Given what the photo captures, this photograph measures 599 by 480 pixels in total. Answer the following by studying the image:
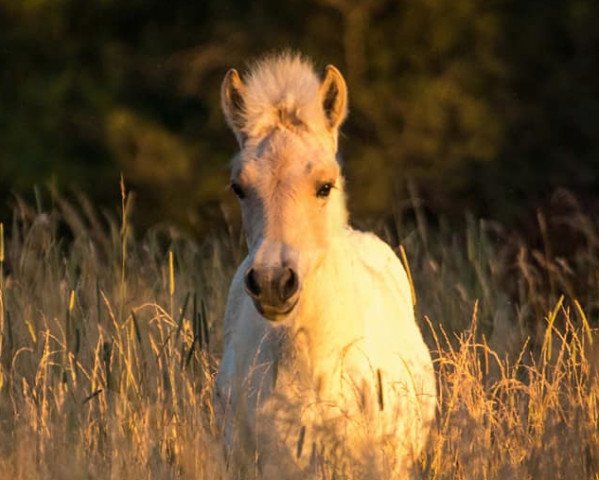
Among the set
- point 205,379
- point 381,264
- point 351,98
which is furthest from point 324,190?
point 351,98

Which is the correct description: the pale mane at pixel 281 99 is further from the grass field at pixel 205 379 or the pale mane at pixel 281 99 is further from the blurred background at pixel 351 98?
the blurred background at pixel 351 98

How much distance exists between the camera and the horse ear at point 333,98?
234 inches

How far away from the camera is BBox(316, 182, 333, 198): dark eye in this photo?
5.62 m

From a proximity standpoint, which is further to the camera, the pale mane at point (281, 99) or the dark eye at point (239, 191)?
the pale mane at point (281, 99)

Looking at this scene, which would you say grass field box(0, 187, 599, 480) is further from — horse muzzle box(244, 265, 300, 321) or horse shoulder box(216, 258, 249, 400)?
horse muzzle box(244, 265, 300, 321)

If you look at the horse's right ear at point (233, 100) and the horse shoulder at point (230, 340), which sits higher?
the horse's right ear at point (233, 100)

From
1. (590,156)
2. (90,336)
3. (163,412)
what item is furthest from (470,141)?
(163,412)

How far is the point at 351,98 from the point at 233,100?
1125cm

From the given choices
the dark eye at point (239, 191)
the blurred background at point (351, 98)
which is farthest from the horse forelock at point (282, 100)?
the blurred background at point (351, 98)

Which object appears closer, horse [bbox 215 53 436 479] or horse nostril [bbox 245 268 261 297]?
horse nostril [bbox 245 268 261 297]

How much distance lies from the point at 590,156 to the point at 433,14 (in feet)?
7.42

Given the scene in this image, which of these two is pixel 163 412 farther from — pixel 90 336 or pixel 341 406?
pixel 90 336

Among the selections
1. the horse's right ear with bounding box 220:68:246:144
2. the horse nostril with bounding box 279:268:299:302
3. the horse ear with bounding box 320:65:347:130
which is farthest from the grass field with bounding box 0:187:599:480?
the horse ear with bounding box 320:65:347:130

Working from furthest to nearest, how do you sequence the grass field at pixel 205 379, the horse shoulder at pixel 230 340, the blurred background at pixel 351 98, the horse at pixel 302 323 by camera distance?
the blurred background at pixel 351 98
the horse shoulder at pixel 230 340
the grass field at pixel 205 379
the horse at pixel 302 323
